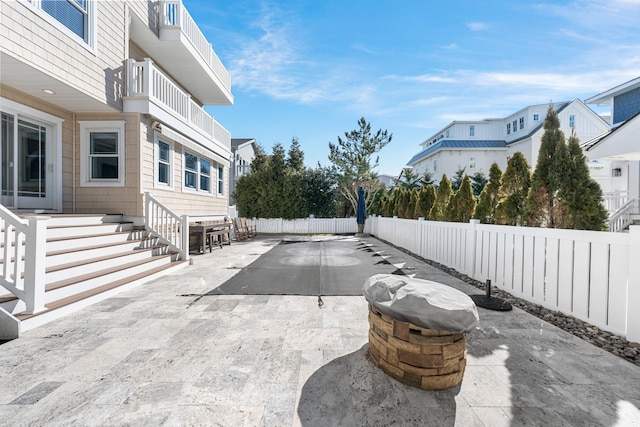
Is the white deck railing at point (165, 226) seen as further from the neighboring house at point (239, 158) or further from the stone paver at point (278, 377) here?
the neighboring house at point (239, 158)

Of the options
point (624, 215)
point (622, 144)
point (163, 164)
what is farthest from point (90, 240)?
point (624, 215)

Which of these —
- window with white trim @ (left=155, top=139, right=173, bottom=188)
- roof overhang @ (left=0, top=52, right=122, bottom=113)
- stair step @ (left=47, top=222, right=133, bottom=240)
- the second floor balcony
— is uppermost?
the second floor balcony

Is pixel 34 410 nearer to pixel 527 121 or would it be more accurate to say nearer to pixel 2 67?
pixel 2 67

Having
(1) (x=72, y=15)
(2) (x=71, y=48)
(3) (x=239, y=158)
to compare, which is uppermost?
(3) (x=239, y=158)

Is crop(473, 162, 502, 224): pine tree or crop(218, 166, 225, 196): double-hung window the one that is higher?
crop(218, 166, 225, 196): double-hung window

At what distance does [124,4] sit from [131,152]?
Answer: 346 cm

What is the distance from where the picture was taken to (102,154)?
6.58 metres

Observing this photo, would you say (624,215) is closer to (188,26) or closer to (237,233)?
(237,233)

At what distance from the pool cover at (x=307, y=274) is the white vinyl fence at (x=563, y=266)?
5.12 feet

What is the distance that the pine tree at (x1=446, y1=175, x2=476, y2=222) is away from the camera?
6.82 metres

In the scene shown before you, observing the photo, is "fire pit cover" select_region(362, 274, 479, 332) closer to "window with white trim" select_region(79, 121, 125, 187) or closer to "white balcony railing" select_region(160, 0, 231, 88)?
"window with white trim" select_region(79, 121, 125, 187)

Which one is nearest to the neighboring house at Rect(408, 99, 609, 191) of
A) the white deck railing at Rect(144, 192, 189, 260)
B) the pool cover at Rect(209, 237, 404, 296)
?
the pool cover at Rect(209, 237, 404, 296)

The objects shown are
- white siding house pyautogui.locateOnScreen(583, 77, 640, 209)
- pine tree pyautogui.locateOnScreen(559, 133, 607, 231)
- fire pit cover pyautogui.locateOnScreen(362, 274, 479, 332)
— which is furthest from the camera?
white siding house pyautogui.locateOnScreen(583, 77, 640, 209)

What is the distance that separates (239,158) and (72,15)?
20882mm
